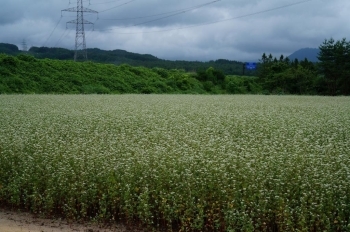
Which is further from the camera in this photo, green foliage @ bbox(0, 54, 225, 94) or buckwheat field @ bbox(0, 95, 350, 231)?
A: green foliage @ bbox(0, 54, 225, 94)

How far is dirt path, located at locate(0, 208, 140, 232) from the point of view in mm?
6781

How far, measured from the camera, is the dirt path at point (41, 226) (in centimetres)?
678

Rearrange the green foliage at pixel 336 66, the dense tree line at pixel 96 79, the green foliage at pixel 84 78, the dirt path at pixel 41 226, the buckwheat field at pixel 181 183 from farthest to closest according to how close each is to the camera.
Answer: the green foliage at pixel 336 66
the dense tree line at pixel 96 79
the green foliage at pixel 84 78
the dirt path at pixel 41 226
the buckwheat field at pixel 181 183

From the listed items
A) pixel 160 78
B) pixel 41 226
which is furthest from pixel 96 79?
pixel 41 226

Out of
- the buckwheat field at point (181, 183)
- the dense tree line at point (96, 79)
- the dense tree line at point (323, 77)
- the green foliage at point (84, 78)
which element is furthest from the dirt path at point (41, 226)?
the dense tree line at point (323, 77)

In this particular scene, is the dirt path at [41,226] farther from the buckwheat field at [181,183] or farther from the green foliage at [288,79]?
the green foliage at [288,79]

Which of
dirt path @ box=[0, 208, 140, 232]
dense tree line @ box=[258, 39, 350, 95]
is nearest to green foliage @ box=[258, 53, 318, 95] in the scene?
dense tree line @ box=[258, 39, 350, 95]

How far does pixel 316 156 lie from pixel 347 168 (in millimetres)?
1448

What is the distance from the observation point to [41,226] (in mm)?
6938

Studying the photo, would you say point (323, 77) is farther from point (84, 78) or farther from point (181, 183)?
point (181, 183)

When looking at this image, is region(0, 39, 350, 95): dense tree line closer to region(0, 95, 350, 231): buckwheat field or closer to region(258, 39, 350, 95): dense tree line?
region(258, 39, 350, 95): dense tree line

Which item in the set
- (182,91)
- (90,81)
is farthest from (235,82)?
(90,81)

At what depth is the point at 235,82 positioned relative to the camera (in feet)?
186

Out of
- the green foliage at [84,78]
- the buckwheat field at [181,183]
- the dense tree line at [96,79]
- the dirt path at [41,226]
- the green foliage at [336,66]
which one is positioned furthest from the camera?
the green foliage at [336,66]
